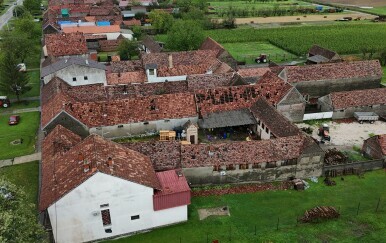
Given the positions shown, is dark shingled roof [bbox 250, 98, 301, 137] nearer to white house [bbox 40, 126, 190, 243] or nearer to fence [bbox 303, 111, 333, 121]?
fence [bbox 303, 111, 333, 121]

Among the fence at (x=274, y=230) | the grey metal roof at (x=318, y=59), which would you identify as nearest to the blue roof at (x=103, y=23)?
the grey metal roof at (x=318, y=59)

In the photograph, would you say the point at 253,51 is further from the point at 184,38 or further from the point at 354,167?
the point at 354,167

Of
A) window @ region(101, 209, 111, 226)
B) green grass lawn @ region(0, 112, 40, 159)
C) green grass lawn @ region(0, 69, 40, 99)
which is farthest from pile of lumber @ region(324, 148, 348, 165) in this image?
green grass lawn @ region(0, 69, 40, 99)

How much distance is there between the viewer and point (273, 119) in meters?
44.4

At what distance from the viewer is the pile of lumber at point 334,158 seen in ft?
134

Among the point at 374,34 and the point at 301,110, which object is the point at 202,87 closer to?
the point at 301,110

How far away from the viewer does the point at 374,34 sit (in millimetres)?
100438

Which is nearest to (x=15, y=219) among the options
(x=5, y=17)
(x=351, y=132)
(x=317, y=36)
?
(x=351, y=132)

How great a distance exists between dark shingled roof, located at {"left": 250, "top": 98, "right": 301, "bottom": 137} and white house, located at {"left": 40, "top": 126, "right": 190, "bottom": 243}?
1485 cm

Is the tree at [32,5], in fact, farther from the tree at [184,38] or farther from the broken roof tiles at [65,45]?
the tree at [184,38]

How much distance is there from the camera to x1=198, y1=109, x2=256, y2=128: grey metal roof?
4669 cm

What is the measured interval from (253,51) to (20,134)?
195 ft

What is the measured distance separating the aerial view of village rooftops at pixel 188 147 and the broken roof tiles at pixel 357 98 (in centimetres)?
19

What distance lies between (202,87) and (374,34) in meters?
69.7
